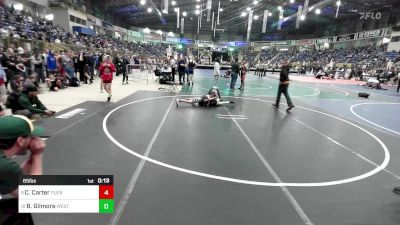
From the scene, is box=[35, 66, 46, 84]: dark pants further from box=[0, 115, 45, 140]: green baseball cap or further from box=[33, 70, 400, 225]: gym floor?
box=[0, 115, 45, 140]: green baseball cap

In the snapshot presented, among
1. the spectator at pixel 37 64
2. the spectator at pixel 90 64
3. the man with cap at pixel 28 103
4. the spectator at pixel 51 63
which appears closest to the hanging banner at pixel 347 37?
the spectator at pixel 90 64

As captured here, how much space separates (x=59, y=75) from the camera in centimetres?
1425

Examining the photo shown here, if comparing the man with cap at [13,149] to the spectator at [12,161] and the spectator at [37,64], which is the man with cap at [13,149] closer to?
the spectator at [12,161]

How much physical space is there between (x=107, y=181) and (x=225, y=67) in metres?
36.8

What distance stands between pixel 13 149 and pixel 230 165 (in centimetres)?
398

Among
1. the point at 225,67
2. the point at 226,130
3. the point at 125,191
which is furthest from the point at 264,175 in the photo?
the point at 225,67

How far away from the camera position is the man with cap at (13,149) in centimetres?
160

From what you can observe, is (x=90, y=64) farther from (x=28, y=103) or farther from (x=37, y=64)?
(x=28, y=103)

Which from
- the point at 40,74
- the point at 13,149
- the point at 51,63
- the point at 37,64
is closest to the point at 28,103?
the point at 13,149

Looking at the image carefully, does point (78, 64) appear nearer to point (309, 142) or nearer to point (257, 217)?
point (309, 142)

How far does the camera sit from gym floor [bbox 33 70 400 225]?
3.63 metres

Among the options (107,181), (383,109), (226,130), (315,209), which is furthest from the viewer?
(383,109)

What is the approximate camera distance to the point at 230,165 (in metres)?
5.21
